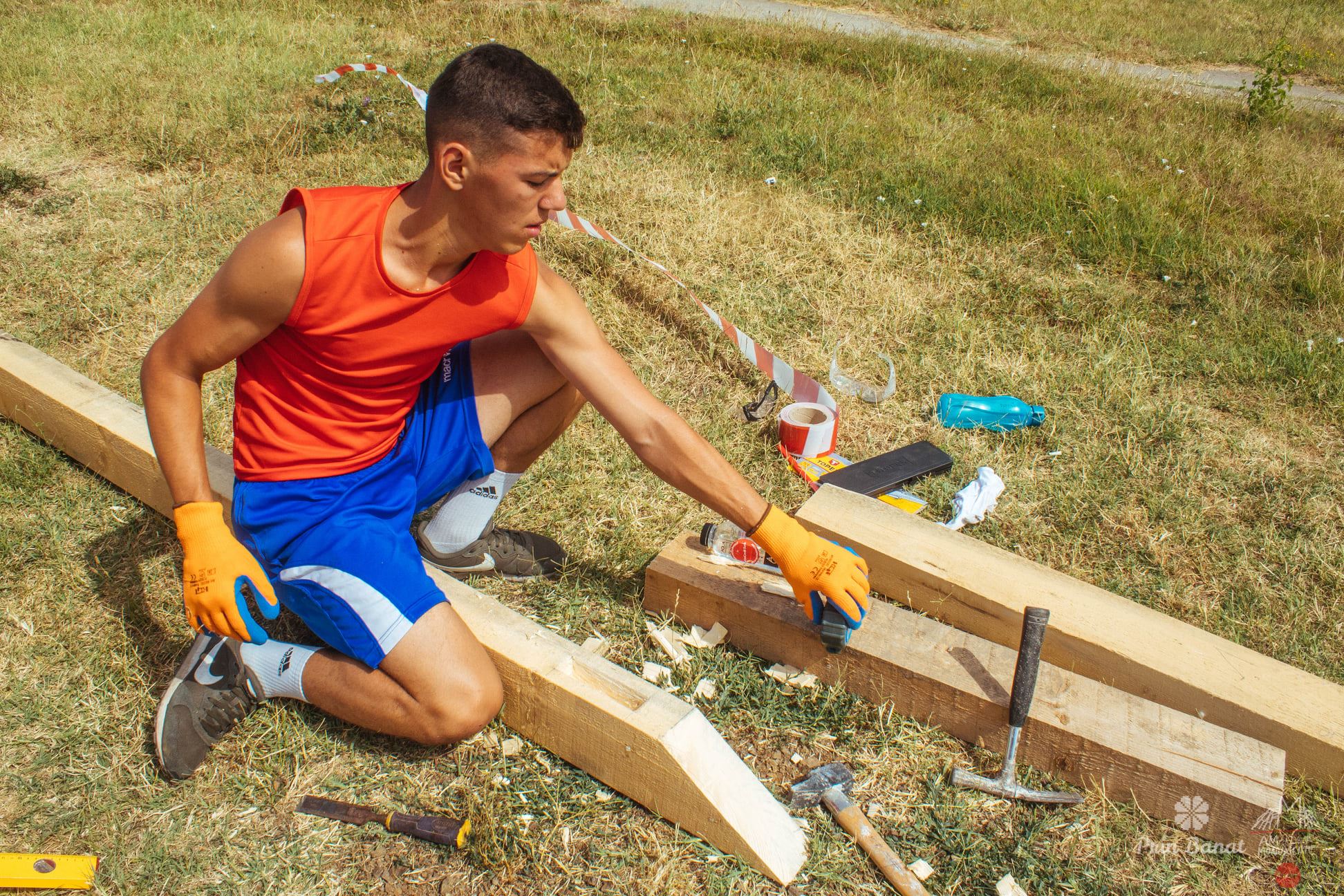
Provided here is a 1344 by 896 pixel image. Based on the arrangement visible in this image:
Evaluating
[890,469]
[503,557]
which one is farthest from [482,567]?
[890,469]

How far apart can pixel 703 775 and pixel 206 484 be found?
144 cm

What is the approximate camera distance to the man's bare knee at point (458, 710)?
232 centimetres

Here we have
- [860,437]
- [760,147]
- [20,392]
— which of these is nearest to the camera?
[20,392]

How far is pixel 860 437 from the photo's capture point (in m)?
3.90

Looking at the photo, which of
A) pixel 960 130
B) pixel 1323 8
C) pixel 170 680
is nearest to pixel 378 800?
pixel 170 680

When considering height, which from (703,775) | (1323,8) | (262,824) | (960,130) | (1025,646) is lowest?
(262,824)

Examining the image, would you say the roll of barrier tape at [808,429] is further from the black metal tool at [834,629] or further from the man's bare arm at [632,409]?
the black metal tool at [834,629]

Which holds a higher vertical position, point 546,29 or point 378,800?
point 546,29

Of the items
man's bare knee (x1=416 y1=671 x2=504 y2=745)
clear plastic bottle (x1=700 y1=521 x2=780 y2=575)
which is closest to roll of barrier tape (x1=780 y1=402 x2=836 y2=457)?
clear plastic bottle (x1=700 y1=521 x2=780 y2=575)

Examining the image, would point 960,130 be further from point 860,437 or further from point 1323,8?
point 1323,8

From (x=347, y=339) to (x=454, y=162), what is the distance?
1.74ft

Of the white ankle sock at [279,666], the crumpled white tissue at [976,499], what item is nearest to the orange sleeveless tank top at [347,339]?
the white ankle sock at [279,666]

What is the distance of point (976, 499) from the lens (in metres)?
3.46

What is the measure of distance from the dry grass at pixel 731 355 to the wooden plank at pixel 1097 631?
23 cm
